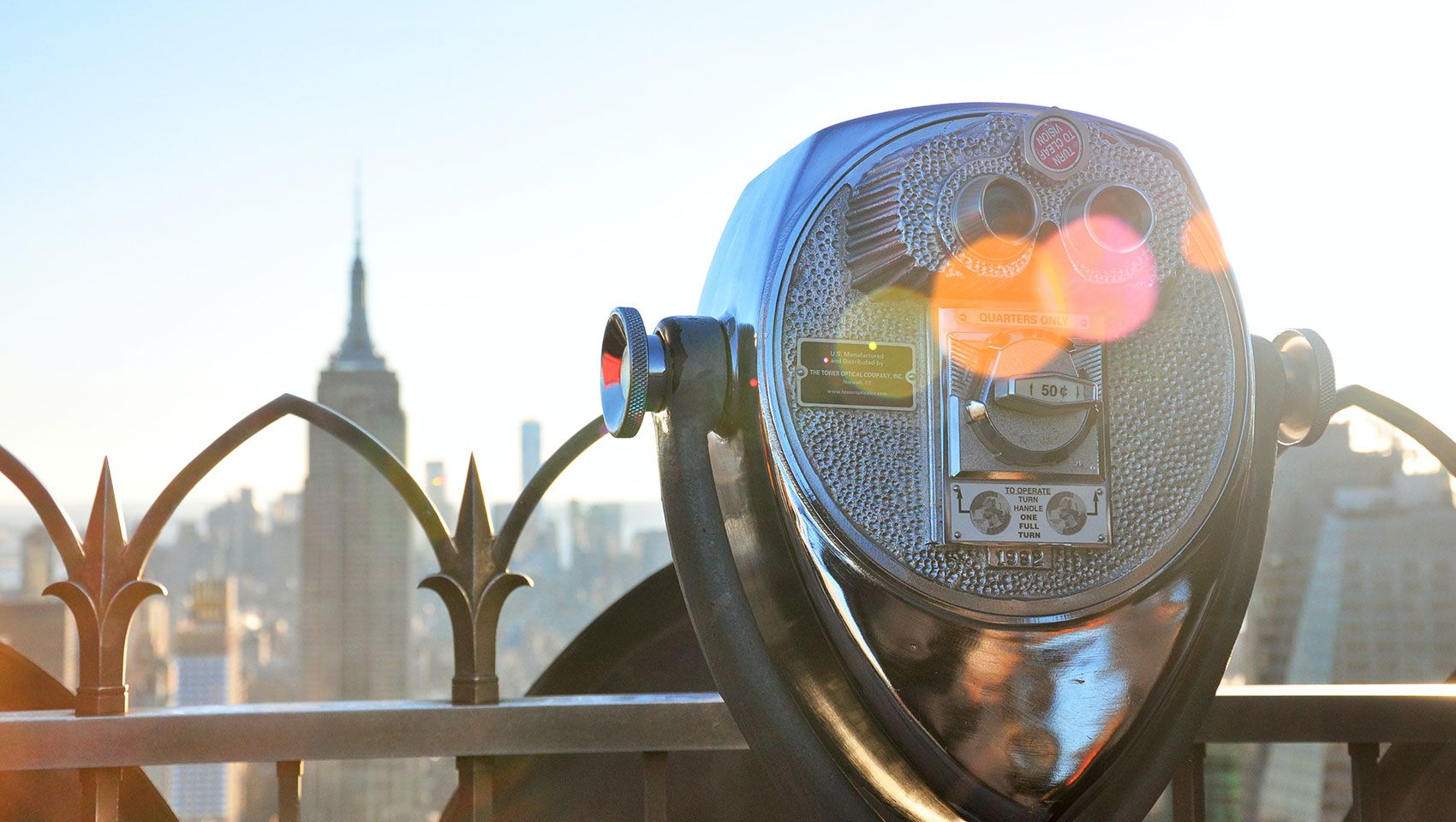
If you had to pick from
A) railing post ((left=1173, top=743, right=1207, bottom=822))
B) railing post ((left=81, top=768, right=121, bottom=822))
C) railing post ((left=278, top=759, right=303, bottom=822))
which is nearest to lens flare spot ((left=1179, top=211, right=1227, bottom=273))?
railing post ((left=1173, top=743, right=1207, bottom=822))

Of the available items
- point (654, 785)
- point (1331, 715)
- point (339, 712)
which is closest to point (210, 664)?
point (339, 712)

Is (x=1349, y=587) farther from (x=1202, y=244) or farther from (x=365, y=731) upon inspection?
(x=365, y=731)

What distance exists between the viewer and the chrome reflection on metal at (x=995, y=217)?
48.9 inches

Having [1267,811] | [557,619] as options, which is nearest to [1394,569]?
[1267,811]

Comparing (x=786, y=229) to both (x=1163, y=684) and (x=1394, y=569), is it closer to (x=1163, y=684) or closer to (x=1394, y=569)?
(x=1163, y=684)

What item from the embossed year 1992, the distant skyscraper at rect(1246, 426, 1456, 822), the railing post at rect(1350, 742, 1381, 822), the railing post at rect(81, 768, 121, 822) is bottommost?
the distant skyscraper at rect(1246, 426, 1456, 822)

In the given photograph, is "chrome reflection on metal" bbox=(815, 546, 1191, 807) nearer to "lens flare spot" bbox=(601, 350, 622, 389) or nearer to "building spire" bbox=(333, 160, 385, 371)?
"lens flare spot" bbox=(601, 350, 622, 389)

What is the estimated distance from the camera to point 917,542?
1.21 metres

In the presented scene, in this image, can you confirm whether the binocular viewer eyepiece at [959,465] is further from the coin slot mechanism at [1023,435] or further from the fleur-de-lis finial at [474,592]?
the fleur-de-lis finial at [474,592]

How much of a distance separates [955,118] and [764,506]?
0.49 meters

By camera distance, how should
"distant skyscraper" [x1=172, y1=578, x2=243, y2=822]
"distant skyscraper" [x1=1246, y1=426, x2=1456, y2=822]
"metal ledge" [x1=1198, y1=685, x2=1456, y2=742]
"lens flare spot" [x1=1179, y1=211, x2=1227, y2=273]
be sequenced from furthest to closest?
"distant skyscraper" [x1=172, y1=578, x2=243, y2=822], "distant skyscraper" [x1=1246, y1=426, x2=1456, y2=822], "metal ledge" [x1=1198, y1=685, x2=1456, y2=742], "lens flare spot" [x1=1179, y1=211, x2=1227, y2=273]

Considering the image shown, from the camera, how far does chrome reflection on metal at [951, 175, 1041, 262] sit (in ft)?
4.07

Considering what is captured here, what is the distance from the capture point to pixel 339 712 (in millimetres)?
1623

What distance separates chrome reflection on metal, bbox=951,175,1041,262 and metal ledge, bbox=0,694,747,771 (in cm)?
78
